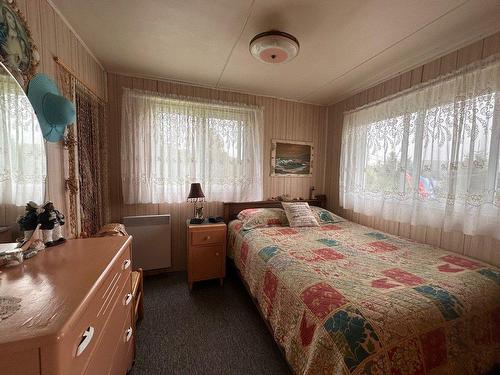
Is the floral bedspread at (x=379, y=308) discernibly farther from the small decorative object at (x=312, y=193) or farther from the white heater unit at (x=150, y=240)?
the small decorative object at (x=312, y=193)

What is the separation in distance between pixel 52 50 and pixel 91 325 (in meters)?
1.77

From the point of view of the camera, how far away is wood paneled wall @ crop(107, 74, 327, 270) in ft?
8.13

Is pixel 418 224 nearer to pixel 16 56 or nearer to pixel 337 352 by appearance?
pixel 337 352

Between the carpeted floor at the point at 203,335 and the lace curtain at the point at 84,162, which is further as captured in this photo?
the lace curtain at the point at 84,162

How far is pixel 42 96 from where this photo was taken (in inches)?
50.4

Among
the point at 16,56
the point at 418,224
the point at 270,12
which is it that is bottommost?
the point at 418,224

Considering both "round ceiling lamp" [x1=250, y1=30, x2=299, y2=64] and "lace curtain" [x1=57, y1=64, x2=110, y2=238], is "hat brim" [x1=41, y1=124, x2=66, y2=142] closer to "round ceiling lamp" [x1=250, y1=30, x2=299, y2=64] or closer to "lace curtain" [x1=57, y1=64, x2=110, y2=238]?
"lace curtain" [x1=57, y1=64, x2=110, y2=238]

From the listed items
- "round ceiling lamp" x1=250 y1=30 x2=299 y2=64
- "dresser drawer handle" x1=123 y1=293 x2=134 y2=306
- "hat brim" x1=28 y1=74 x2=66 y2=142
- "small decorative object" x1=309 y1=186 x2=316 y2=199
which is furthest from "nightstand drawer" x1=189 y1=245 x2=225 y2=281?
"round ceiling lamp" x1=250 y1=30 x2=299 y2=64

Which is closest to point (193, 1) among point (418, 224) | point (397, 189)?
point (397, 189)

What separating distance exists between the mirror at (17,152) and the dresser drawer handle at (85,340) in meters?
0.68

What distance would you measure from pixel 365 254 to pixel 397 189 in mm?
950

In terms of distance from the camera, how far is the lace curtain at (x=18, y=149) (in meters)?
0.97

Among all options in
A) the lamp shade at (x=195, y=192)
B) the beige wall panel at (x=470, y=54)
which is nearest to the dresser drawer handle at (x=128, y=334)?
the lamp shade at (x=195, y=192)

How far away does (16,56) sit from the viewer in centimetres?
109
